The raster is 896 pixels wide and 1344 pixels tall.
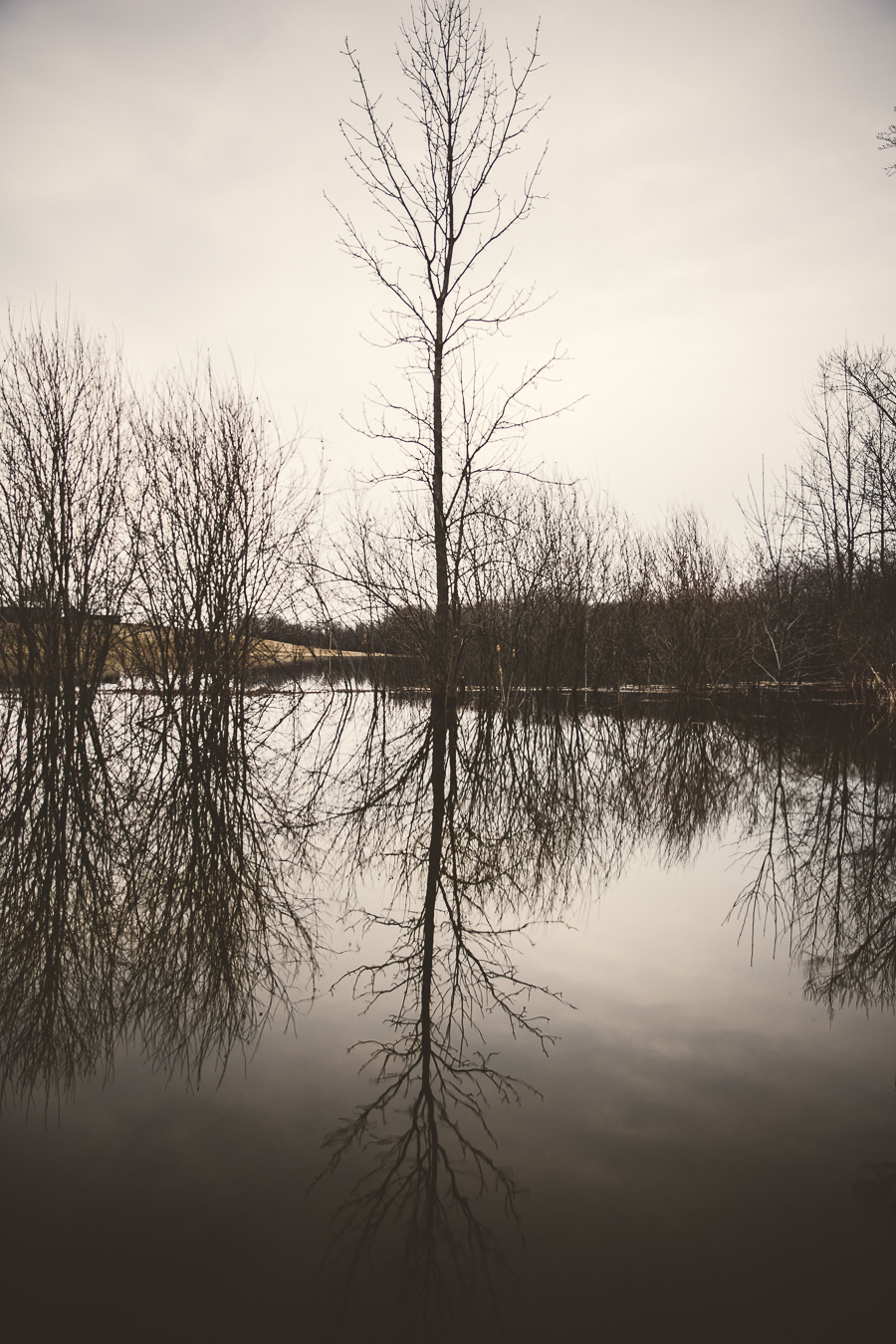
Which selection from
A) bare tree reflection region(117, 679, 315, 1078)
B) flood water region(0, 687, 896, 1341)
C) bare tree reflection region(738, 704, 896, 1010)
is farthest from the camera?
bare tree reflection region(738, 704, 896, 1010)

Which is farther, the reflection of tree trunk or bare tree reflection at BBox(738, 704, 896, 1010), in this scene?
bare tree reflection at BBox(738, 704, 896, 1010)

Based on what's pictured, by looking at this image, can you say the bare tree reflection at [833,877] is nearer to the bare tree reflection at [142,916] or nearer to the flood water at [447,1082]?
the flood water at [447,1082]

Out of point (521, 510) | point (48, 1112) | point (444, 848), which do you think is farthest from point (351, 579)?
point (48, 1112)

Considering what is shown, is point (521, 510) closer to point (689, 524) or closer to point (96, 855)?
point (689, 524)

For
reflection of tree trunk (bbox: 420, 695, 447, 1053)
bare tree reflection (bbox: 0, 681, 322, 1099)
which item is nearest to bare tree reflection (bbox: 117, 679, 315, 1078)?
bare tree reflection (bbox: 0, 681, 322, 1099)

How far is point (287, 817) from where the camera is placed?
374 centimetres

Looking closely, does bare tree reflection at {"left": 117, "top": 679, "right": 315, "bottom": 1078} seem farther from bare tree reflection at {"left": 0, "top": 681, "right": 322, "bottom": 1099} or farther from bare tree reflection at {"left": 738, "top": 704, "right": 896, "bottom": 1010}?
bare tree reflection at {"left": 738, "top": 704, "right": 896, "bottom": 1010}

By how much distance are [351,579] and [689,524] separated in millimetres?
10196

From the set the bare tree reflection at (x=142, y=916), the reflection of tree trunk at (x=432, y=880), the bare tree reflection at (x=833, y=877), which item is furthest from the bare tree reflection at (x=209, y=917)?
the bare tree reflection at (x=833, y=877)

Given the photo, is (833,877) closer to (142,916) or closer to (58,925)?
(142,916)

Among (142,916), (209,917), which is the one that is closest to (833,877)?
(209,917)

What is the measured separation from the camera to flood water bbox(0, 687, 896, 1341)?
0.89 metres

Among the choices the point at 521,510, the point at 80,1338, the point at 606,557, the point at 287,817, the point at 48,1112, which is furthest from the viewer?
the point at 606,557

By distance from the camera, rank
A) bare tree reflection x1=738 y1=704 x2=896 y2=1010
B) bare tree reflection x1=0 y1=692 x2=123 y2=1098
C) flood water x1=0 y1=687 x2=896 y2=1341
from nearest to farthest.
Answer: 1. flood water x1=0 y1=687 x2=896 y2=1341
2. bare tree reflection x1=0 y1=692 x2=123 y2=1098
3. bare tree reflection x1=738 y1=704 x2=896 y2=1010
